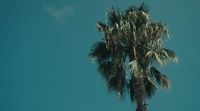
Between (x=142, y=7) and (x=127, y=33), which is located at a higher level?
(x=142, y=7)

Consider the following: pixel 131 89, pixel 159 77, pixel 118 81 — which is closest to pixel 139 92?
pixel 131 89

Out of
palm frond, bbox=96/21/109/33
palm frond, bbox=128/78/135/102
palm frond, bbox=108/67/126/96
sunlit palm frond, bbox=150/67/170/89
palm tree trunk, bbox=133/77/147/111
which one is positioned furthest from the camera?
palm frond, bbox=96/21/109/33

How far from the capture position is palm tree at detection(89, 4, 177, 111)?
3250 centimetres

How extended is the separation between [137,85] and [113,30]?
3686 millimetres

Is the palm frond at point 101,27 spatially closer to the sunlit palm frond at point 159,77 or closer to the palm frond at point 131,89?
the palm frond at point 131,89

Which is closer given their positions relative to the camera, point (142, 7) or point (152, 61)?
point (152, 61)

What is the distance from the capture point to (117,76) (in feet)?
108

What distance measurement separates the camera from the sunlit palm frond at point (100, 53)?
3378 centimetres

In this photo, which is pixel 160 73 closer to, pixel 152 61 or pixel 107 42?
pixel 152 61

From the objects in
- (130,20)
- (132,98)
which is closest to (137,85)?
(132,98)

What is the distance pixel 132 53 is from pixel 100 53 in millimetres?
2148

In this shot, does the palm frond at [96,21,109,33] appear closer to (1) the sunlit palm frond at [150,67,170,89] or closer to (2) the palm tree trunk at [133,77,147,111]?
(1) the sunlit palm frond at [150,67,170,89]

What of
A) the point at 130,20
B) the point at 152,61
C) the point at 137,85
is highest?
the point at 130,20

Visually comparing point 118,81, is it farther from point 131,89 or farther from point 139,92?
point 139,92
